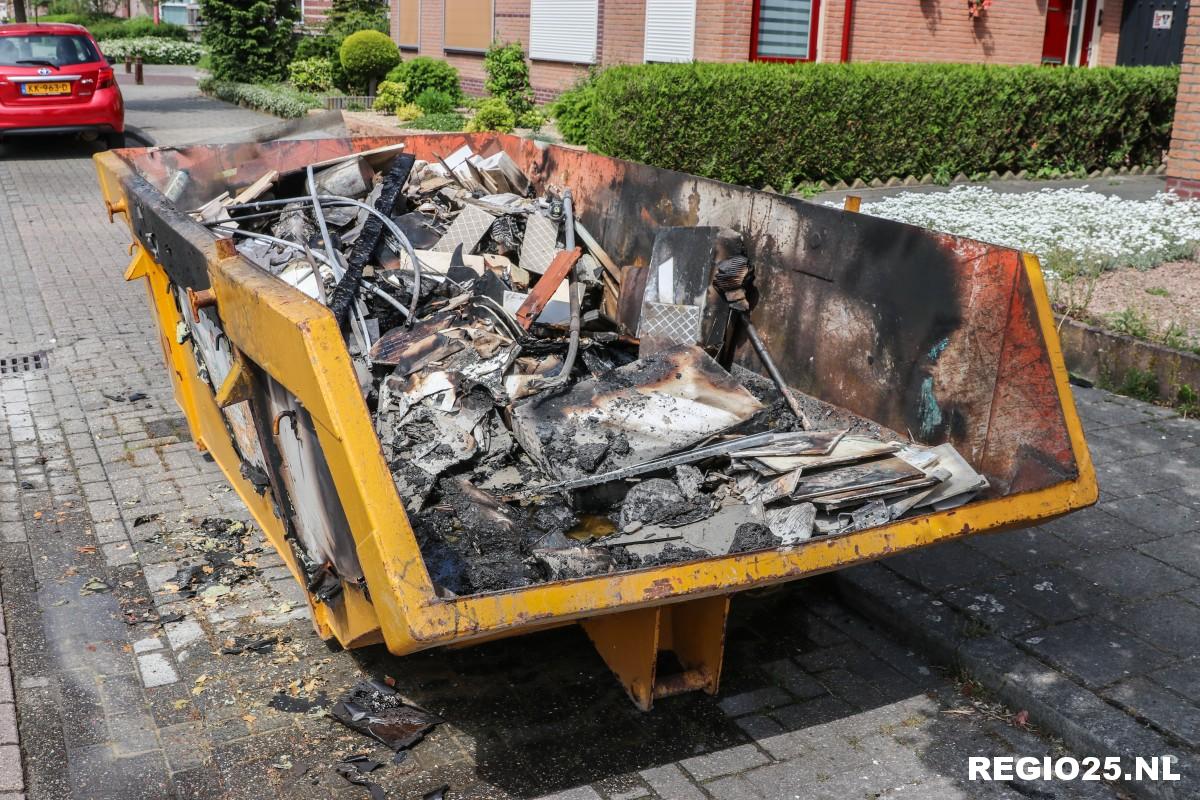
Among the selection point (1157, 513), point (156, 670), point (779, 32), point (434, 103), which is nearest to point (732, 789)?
point (156, 670)

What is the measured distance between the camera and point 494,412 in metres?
3.93

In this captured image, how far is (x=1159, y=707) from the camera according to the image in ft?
11.4

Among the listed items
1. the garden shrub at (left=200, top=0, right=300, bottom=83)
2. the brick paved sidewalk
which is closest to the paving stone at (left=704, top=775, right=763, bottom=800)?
the brick paved sidewalk

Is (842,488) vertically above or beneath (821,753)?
above

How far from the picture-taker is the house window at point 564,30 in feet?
56.3

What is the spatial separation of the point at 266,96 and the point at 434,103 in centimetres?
433

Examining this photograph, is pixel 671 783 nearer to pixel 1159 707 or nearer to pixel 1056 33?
pixel 1159 707

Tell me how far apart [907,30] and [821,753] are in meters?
14.6

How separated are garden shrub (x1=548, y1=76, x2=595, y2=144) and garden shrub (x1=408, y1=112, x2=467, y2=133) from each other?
1.42 meters

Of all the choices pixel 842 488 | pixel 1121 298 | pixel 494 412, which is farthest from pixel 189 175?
pixel 1121 298

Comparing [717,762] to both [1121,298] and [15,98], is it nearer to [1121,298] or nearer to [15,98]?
[1121,298]

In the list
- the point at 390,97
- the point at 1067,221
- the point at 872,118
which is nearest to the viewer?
the point at 1067,221

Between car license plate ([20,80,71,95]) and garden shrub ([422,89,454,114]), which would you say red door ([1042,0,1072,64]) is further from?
car license plate ([20,80,71,95])

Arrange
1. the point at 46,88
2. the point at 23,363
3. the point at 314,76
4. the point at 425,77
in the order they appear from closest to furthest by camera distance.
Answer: the point at 23,363, the point at 46,88, the point at 425,77, the point at 314,76
